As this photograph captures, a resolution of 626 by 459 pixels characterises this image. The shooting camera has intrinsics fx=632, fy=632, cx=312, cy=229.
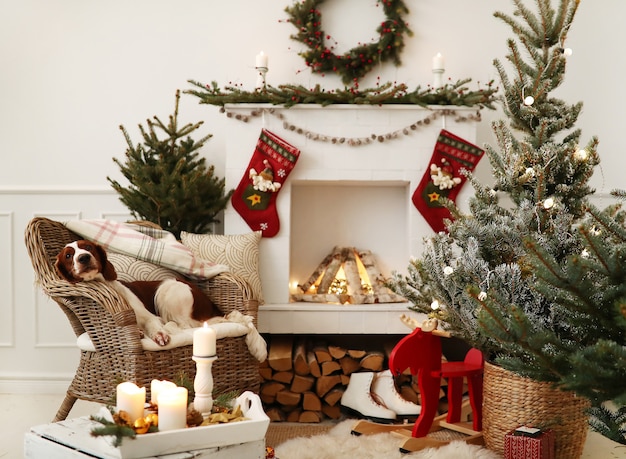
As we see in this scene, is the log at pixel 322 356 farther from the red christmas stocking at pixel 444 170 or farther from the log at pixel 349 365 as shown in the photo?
the red christmas stocking at pixel 444 170

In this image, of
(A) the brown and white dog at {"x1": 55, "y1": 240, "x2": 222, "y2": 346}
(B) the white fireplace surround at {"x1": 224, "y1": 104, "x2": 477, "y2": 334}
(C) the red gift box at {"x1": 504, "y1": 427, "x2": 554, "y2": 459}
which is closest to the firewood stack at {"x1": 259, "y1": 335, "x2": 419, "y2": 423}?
(B) the white fireplace surround at {"x1": 224, "y1": 104, "x2": 477, "y2": 334}

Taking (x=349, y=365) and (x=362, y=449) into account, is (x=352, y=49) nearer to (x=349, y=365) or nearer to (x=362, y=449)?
(x=349, y=365)

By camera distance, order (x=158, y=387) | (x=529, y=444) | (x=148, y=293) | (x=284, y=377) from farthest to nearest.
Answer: (x=284, y=377) < (x=148, y=293) < (x=529, y=444) < (x=158, y=387)

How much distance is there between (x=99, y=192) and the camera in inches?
146

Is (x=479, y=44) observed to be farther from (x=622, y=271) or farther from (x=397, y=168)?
(x=622, y=271)

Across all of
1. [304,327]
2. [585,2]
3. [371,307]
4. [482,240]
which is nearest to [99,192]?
[304,327]

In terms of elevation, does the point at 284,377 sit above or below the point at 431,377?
below

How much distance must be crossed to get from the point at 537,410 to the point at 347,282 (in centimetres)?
144

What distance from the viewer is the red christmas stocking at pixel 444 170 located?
11.2 ft

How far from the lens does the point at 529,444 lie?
2209 mm

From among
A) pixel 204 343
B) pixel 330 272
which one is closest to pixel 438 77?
pixel 330 272

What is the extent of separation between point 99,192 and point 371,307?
173cm

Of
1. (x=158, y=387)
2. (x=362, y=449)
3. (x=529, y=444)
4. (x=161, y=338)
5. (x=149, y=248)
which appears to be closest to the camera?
(x=158, y=387)

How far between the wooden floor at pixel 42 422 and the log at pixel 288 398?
107 mm
